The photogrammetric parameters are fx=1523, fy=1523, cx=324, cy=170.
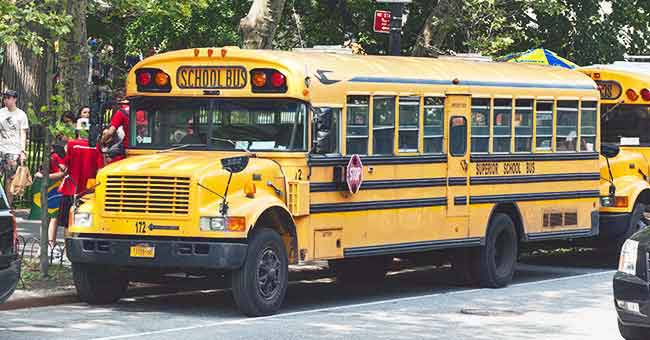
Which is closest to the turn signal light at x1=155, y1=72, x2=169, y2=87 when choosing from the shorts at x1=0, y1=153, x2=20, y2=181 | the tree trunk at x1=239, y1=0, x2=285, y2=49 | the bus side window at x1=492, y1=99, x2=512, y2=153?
the bus side window at x1=492, y1=99, x2=512, y2=153

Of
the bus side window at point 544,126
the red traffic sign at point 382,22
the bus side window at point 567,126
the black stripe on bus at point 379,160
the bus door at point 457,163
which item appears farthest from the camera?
the red traffic sign at point 382,22

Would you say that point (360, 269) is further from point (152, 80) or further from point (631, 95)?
point (631, 95)

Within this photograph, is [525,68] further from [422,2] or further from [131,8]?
[422,2]

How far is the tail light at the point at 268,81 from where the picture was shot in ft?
49.1

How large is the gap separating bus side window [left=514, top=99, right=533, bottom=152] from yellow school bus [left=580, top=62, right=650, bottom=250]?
6.67ft

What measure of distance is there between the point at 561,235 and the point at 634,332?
696 centimetres

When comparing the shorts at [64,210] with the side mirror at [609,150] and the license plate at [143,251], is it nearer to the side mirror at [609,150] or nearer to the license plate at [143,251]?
the license plate at [143,251]

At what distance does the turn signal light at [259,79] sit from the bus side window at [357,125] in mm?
1035

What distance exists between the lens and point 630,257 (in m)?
12.0

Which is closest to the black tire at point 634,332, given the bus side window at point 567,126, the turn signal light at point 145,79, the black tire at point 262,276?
the black tire at point 262,276

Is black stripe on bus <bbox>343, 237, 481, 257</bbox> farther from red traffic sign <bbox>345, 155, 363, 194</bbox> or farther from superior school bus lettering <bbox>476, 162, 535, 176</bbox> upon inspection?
superior school bus lettering <bbox>476, 162, 535, 176</bbox>

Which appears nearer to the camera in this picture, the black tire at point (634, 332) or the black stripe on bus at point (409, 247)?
the black tire at point (634, 332)

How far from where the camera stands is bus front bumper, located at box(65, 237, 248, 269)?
13.9 meters

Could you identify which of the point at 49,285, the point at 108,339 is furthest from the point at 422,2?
the point at 108,339
